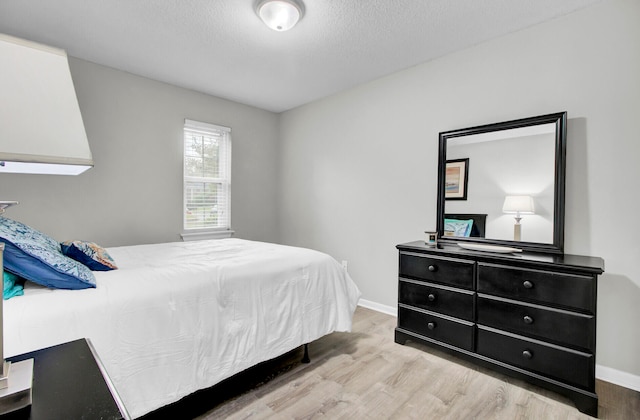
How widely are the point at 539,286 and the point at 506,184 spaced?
2.67 ft

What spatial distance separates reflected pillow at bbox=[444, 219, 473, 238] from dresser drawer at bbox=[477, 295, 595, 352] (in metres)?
0.62

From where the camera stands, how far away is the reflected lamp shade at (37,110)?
58 cm

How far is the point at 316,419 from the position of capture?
1674 millimetres

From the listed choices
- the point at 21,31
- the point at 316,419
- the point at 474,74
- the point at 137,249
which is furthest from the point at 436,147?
the point at 21,31

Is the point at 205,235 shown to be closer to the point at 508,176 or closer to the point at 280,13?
the point at 280,13

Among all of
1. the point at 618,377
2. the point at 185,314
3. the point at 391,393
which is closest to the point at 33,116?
the point at 185,314

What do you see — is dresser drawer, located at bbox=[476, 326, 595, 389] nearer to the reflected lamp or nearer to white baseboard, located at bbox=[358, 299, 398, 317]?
white baseboard, located at bbox=[358, 299, 398, 317]

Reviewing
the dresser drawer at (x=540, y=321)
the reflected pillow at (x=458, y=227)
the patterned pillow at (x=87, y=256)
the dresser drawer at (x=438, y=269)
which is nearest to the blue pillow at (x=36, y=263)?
the patterned pillow at (x=87, y=256)

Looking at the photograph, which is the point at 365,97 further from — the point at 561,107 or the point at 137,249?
the point at 137,249

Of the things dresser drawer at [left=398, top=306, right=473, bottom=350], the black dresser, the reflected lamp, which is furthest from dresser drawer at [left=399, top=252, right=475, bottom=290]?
the reflected lamp

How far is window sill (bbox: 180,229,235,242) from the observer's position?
11.7ft

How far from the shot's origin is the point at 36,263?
1.30m

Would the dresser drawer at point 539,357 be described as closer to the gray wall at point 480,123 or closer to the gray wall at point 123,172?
the gray wall at point 480,123

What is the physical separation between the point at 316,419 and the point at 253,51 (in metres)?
2.71
